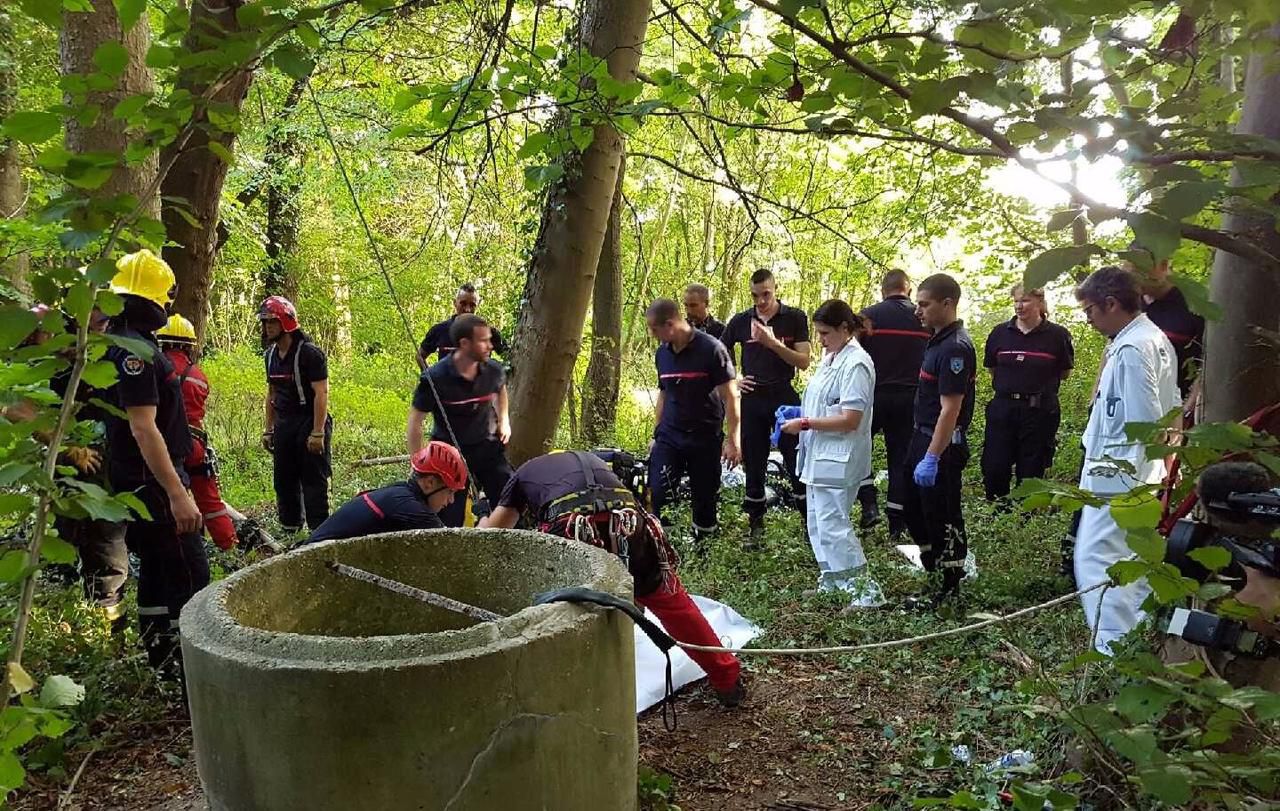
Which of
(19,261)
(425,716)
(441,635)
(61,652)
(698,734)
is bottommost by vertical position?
(698,734)

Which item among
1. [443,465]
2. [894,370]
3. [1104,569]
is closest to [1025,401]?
[894,370]

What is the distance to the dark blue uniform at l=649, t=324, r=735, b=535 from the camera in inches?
231

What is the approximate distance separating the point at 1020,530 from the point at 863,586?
1.77m

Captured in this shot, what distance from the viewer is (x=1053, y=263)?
123 centimetres

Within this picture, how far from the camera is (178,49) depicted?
5.21 ft

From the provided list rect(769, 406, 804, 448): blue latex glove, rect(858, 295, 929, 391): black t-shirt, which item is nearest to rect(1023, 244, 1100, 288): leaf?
rect(769, 406, 804, 448): blue latex glove

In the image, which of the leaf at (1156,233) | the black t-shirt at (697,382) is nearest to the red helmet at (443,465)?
the black t-shirt at (697,382)

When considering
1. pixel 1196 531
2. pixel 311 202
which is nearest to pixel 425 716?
pixel 1196 531

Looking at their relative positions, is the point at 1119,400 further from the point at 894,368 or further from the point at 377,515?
the point at 377,515

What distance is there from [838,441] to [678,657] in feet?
5.57

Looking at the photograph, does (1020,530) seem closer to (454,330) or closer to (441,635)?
(454,330)

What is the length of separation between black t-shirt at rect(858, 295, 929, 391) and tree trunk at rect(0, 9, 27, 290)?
6279 mm

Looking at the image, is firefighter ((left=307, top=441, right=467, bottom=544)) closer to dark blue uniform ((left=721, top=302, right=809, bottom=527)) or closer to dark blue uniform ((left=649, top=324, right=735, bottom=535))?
dark blue uniform ((left=649, top=324, right=735, bottom=535))

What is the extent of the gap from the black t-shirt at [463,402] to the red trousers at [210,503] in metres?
1.44
